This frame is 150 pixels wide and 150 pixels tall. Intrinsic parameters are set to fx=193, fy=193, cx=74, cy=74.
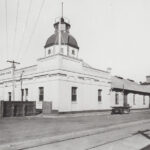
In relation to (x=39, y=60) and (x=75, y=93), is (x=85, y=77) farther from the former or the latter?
(x=39, y=60)

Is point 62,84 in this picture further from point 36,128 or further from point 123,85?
point 123,85

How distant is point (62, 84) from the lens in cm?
2119

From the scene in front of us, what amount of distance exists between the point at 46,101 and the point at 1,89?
39.3ft

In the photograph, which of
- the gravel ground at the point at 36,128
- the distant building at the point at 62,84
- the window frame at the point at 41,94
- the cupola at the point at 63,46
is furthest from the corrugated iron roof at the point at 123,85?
the gravel ground at the point at 36,128

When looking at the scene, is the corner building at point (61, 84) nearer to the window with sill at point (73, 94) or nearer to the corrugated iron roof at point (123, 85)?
the window with sill at point (73, 94)

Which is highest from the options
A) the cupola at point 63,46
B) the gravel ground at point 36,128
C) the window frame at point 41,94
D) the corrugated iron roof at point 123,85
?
the cupola at point 63,46

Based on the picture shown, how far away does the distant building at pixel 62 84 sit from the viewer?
835 inches

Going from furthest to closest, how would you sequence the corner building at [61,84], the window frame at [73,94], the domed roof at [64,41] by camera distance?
the domed roof at [64,41] → the window frame at [73,94] → the corner building at [61,84]

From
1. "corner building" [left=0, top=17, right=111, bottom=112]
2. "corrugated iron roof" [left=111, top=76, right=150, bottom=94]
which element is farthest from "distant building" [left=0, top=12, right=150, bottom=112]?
"corrugated iron roof" [left=111, top=76, right=150, bottom=94]

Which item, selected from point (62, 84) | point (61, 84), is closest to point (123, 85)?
point (62, 84)

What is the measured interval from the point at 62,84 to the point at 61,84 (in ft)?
0.53

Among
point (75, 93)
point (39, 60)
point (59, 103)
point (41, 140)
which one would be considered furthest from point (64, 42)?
point (41, 140)

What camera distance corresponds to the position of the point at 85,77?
951 inches

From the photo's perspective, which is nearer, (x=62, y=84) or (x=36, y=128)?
(x=36, y=128)
